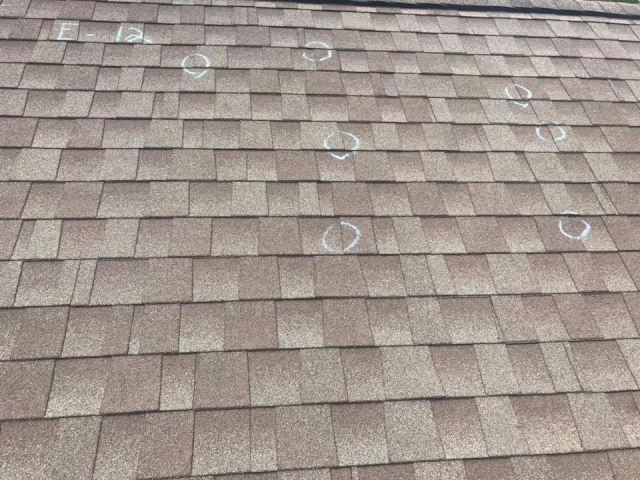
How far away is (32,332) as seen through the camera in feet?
8.93

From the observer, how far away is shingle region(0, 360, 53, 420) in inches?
97.4

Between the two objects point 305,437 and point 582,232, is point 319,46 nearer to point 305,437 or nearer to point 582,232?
point 582,232

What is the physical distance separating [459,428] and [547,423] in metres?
0.54

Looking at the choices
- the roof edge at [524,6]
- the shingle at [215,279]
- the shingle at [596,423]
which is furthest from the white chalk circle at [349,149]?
the shingle at [596,423]

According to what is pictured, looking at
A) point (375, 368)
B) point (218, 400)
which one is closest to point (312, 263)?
point (375, 368)

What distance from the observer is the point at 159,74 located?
4031 millimetres

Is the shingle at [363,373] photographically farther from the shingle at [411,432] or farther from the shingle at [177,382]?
the shingle at [177,382]

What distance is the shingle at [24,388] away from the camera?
97.4 inches

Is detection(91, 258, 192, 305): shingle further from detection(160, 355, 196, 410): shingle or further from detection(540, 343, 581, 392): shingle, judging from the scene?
detection(540, 343, 581, 392): shingle

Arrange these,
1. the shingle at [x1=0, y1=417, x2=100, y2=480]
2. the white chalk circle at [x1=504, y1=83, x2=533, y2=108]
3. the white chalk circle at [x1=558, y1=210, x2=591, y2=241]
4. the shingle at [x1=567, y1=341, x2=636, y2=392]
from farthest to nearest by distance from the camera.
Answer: the white chalk circle at [x1=504, y1=83, x2=533, y2=108] → the white chalk circle at [x1=558, y1=210, x2=591, y2=241] → the shingle at [x1=567, y1=341, x2=636, y2=392] → the shingle at [x1=0, y1=417, x2=100, y2=480]

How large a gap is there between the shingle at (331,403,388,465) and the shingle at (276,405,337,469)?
0.05 m

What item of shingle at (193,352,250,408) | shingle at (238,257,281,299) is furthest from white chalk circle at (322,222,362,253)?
shingle at (193,352,250,408)

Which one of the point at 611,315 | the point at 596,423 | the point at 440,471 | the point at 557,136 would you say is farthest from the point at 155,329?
the point at 557,136

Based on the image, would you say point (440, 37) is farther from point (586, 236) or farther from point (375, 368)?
point (375, 368)
